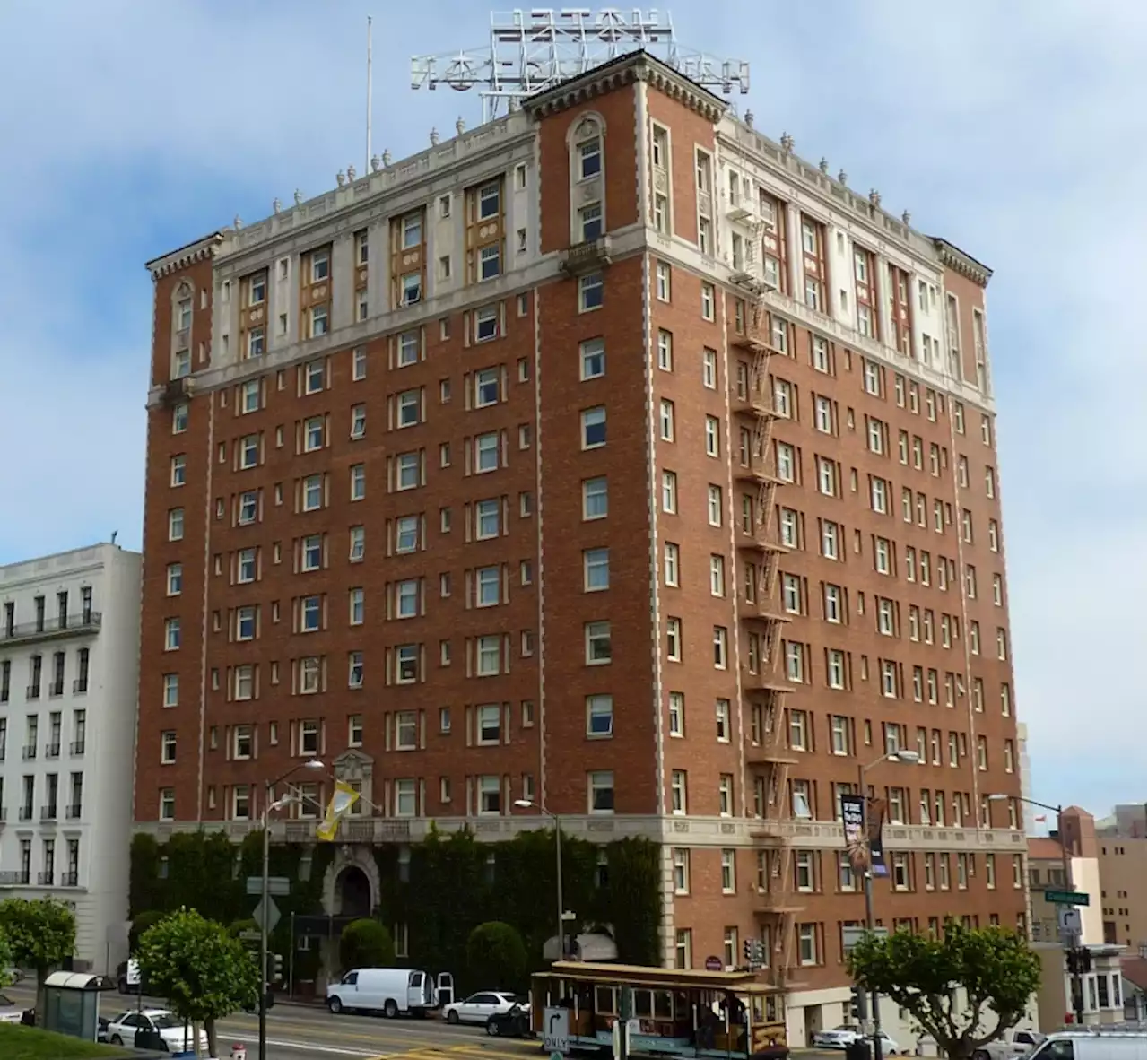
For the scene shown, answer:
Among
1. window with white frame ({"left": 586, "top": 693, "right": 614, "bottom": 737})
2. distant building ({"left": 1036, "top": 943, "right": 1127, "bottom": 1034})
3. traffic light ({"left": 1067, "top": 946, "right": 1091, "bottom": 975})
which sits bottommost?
distant building ({"left": 1036, "top": 943, "right": 1127, "bottom": 1034})

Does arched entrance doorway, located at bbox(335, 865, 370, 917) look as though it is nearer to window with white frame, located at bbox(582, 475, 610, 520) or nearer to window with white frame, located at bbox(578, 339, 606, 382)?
window with white frame, located at bbox(582, 475, 610, 520)

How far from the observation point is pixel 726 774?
75.4 meters

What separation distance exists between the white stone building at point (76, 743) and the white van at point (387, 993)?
90.2 feet

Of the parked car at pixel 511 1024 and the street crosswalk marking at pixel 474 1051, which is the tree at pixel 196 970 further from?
the parked car at pixel 511 1024

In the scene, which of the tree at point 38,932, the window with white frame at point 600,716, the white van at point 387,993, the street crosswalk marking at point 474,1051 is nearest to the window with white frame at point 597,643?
the window with white frame at point 600,716

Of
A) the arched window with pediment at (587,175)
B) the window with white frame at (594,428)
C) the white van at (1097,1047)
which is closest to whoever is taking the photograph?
the white van at (1097,1047)

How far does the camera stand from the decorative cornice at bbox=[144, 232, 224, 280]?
101m

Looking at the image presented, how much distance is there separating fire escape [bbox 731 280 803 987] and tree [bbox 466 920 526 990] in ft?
39.3

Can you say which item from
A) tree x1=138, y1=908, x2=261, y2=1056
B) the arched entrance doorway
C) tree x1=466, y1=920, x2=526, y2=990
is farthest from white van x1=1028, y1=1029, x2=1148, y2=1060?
the arched entrance doorway

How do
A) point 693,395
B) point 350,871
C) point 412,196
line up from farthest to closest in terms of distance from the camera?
point 412,196 → point 350,871 → point 693,395

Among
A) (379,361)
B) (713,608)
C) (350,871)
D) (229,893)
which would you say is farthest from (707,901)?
(379,361)

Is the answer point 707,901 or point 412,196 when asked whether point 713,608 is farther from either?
point 412,196

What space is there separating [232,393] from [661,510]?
1404 inches

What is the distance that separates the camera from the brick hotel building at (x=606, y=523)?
75250 millimetres
